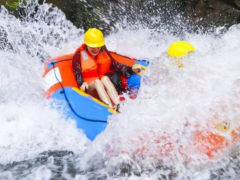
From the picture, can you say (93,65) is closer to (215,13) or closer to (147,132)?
(147,132)

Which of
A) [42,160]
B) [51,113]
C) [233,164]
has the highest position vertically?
[233,164]

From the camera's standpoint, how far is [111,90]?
3.77 meters

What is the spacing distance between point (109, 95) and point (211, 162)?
1.51 metres

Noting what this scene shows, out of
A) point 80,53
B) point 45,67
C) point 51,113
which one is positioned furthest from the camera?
point 45,67

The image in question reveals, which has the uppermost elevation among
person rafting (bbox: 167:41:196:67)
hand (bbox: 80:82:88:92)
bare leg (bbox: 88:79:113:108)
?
person rafting (bbox: 167:41:196:67)

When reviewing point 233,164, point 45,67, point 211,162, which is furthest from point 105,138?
point 45,67

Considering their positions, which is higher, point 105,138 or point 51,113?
point 105,138

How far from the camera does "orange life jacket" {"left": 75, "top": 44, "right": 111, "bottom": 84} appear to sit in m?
4.00

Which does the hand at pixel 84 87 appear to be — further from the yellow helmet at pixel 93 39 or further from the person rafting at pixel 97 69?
the yellow helmet at pixel 93 39

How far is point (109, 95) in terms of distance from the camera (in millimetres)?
3766

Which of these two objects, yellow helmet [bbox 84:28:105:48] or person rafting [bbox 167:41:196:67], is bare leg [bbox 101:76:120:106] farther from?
person rafting [bbox 167:41:196:67]

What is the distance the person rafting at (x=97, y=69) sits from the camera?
12.4 ft

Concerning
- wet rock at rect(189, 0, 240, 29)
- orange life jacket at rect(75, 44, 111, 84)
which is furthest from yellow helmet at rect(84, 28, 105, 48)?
wet rock at rect(189, 0, 240, 29)

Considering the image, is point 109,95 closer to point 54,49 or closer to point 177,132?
point 177,132
